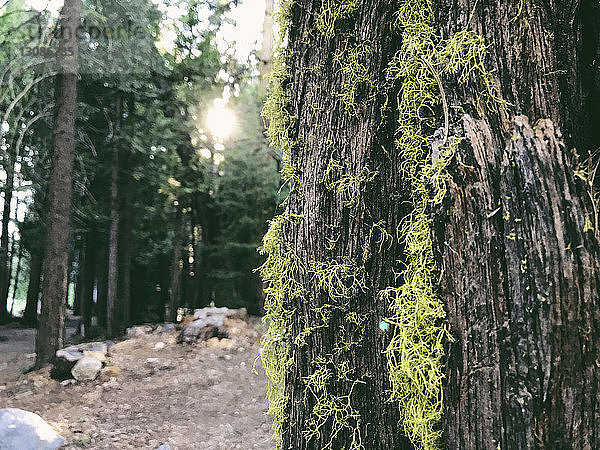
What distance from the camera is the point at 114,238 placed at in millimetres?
16156

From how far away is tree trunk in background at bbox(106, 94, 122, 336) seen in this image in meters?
15.7

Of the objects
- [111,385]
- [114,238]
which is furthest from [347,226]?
[114,238]

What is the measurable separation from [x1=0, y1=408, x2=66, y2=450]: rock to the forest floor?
0.28 metres

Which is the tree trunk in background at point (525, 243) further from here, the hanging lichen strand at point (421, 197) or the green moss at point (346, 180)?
the green moss at point (346, 180)

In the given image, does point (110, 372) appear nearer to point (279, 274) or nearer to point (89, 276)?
point (279, 274)

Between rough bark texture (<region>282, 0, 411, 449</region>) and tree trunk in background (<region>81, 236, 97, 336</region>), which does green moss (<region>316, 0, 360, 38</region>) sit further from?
tree trunk in background (<region>81, 236, 97, 336</region>)

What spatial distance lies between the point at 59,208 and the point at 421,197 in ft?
35.6

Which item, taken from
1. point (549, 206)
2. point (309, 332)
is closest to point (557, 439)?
point (549, 206)

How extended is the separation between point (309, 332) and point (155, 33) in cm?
1542

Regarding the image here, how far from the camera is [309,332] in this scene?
1.95 metres

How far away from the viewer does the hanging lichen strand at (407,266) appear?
1617 mm

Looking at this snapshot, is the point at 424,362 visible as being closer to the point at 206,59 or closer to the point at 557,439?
the point at 557,439

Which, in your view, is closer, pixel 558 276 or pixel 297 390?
pixel 558 276

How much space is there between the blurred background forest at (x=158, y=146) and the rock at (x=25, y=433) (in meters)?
8.49
